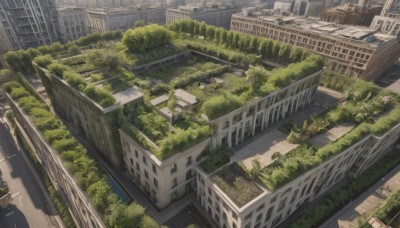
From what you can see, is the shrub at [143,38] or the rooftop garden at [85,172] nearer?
the rooftop garden at [85,172]

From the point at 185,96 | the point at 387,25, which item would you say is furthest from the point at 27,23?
the point at 387,25

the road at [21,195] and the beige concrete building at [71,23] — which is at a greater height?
the beige concrete building at [71,23]

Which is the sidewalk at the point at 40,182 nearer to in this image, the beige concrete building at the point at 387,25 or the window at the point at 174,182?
the window at the point at 174,182

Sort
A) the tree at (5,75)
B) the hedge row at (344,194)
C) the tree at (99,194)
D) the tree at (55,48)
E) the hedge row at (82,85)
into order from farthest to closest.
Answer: the tree at (55,48) → the tree at (5,75) → the hedge row at (82,85) → the hedge row at (344,194) → the tree at (99,194)

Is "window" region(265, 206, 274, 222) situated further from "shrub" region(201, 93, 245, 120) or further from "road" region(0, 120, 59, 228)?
"road" region(0, 120, 59, 228)

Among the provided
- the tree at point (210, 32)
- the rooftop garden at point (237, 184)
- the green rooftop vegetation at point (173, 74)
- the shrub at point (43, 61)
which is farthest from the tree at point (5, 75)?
the rooftop garden at point (237, 184)

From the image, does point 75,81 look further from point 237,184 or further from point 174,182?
point 237,184

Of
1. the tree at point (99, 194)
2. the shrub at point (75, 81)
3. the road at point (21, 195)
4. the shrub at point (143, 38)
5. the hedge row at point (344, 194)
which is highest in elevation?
the shrub at point (143, 38)
